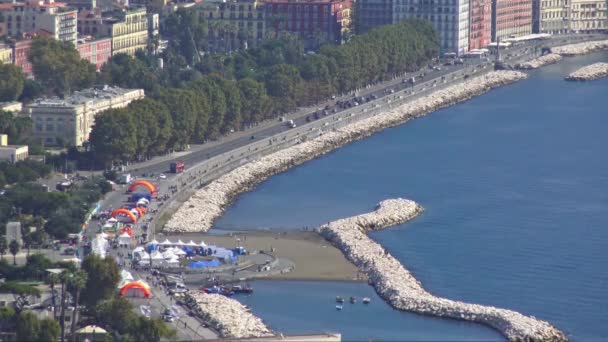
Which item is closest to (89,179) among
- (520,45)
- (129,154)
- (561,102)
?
(129,154)

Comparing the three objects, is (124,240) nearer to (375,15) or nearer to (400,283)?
(400,283)

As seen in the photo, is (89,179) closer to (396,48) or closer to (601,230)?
(601,230)

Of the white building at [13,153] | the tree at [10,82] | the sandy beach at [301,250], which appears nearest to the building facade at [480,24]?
the tree at [10,82]

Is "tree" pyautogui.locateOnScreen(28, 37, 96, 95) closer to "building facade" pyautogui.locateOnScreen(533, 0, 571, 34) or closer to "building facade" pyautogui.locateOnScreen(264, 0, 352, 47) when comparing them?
"building facade" pyautogui.locateOnScreen(264, 0, 352, 47)

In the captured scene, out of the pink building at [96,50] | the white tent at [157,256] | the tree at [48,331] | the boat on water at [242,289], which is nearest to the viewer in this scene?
the tree at [48,331]

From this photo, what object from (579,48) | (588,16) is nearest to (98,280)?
(579,48)

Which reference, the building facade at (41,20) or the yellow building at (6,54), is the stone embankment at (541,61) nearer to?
the building facade at (41,20)
